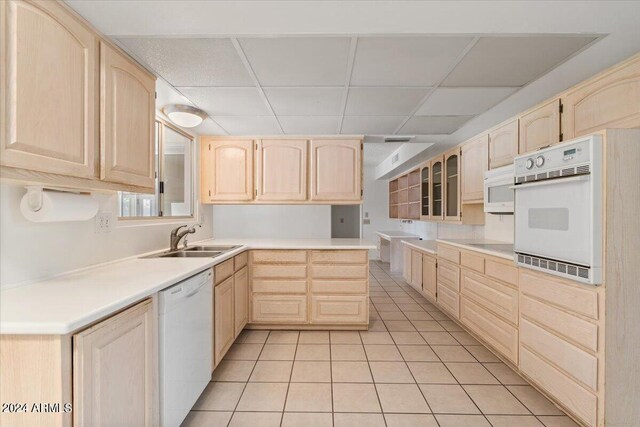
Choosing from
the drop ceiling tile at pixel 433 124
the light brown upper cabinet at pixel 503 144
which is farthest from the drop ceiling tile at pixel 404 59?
the light brown upper cabinet at pixel 503 144

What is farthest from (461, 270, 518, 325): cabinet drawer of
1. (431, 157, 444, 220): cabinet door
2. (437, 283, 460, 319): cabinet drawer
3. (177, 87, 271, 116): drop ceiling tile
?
(177, 87, 271, 116): drop ceiling tile

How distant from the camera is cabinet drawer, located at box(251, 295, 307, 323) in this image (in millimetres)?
3068

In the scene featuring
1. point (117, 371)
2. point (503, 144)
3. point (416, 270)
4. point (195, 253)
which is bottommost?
point (416, 270)

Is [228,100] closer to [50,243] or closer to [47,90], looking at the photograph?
[47,90]

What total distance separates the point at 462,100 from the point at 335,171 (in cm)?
147

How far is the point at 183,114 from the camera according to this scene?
8.43ft

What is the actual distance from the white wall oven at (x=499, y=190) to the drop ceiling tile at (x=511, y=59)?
794mm

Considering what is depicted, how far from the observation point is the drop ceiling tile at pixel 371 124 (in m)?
2.91

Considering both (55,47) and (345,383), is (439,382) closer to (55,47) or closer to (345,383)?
(345,383)

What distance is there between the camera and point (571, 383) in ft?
5.56

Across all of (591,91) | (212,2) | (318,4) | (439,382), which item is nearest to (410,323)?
(439,382)

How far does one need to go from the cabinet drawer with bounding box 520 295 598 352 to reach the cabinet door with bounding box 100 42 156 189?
2675 mm

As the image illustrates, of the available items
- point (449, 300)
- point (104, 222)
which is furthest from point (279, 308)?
point (449, 300)

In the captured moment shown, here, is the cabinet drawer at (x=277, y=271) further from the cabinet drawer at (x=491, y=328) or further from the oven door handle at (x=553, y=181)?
the oven door handle at (x=553, y=181)
